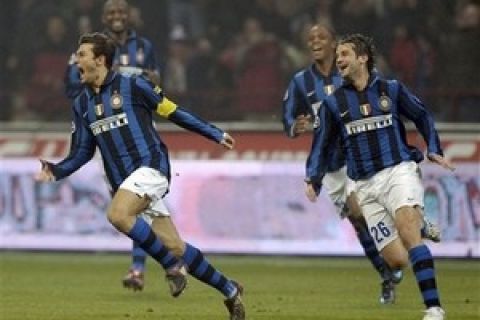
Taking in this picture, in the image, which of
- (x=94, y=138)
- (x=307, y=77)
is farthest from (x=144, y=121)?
(x=307, y=77)

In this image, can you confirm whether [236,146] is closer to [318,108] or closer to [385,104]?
[318,108]

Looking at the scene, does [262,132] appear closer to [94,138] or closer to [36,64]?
[36,64]

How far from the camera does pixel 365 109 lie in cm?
1165

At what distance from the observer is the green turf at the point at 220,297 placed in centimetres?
1216

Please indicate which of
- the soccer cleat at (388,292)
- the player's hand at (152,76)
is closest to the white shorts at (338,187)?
the soccer cleat at (388,292)

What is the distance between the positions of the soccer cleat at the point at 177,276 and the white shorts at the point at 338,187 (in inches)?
111

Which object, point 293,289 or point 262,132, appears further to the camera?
point 262,132

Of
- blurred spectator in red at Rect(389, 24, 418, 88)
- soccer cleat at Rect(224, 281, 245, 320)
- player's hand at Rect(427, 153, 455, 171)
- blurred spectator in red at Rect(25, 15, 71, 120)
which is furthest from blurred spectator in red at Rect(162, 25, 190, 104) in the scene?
soccer cleat at Rect(224, 281, 245, 320)

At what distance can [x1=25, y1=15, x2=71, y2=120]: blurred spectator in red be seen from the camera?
793 inches

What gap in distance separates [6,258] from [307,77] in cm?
543

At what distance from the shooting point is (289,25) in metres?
20.0

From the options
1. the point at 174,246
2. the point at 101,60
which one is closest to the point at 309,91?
the point at 174,246

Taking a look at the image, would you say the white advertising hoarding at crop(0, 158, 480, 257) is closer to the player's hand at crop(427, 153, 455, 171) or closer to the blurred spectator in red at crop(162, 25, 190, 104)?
the blurred spectator in red at crop(162, 25, 190, 104)

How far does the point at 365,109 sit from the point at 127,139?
1726 millimetres
